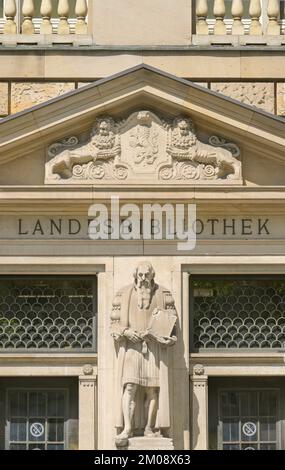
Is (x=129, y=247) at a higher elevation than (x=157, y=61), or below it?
below

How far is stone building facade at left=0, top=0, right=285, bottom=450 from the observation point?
1027 inches

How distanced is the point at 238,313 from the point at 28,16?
184 inches

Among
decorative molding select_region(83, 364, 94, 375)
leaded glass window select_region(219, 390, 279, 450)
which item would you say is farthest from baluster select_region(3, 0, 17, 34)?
leaded glass window select_region(219, 390, 279, 450)

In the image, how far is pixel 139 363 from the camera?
25.7 metres

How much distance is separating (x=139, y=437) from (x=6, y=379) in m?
1.98

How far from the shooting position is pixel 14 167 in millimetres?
26344

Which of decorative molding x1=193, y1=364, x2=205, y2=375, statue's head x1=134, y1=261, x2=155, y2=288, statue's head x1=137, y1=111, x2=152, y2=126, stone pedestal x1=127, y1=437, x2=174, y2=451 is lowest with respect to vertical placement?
stone pedestal x1=127, y1=437, x2=174, y2=451

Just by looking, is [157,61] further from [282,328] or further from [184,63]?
[282,328]

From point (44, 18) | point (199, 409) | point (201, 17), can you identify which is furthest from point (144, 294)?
point (44, 18)

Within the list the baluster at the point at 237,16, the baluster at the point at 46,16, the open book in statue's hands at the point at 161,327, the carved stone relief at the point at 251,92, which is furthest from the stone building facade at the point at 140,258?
the baluster at the point at 237,16

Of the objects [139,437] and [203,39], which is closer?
[139,437]

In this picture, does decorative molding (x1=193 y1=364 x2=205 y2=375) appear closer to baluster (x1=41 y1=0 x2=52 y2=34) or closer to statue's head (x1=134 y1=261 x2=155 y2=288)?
statue's head (x1=134 y1=261 x2=155 y2=288)
